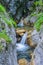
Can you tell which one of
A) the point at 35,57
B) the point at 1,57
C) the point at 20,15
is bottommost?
the point at 20,15

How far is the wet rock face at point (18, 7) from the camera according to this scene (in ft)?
110

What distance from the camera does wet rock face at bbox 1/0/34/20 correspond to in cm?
3350

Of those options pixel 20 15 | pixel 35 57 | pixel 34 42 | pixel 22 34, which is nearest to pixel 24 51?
pixel 34 42

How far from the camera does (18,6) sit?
112 ft

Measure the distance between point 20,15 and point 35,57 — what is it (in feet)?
83.1

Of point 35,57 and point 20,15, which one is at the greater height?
point 35,57

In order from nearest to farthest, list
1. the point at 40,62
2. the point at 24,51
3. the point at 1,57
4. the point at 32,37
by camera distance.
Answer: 1. the point at 1,57
2. the point at 40,62
3. the point at 24,51
4. the point at 32,37

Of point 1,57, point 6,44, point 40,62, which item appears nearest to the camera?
point 1,57

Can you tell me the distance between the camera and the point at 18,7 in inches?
1347

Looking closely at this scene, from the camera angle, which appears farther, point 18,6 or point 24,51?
point 18,6

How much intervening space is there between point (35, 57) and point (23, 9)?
25754 millimetres

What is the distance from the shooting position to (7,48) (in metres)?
A: 3.81

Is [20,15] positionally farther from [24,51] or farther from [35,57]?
[35,57]

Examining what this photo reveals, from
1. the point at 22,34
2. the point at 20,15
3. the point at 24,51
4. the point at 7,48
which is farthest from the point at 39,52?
the point at 20,15
